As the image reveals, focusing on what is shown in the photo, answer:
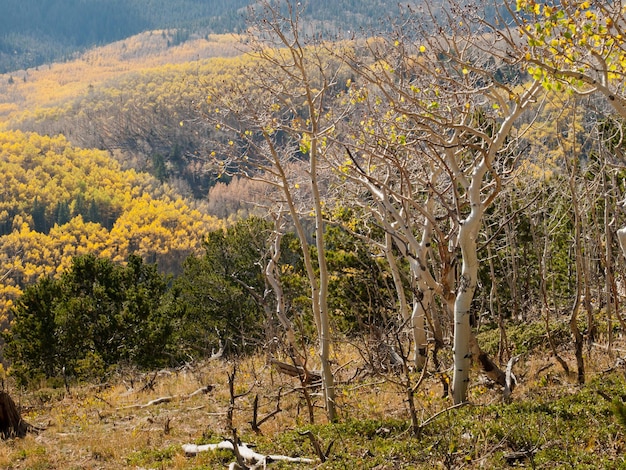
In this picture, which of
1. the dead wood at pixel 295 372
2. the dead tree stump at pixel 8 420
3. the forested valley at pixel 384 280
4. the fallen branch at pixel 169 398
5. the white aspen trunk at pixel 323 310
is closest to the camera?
the forested valley at pixel 384 280

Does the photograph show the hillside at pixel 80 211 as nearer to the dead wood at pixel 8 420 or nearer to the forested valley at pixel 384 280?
the forested valley at pixel 384 280

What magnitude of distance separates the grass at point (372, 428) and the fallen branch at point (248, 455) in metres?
0.11

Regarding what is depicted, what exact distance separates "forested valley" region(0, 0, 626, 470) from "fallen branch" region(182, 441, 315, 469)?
1.3 inches

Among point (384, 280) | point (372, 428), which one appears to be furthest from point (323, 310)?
point (372, 428)

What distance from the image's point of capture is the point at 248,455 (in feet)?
21.6

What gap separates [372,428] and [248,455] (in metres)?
1.30

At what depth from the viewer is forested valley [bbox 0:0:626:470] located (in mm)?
5637

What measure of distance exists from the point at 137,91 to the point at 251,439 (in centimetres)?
18007

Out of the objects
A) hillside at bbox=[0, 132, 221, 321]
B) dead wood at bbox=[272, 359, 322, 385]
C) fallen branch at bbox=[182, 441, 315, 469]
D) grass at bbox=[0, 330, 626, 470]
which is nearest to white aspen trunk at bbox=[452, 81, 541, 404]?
grass at bbox=[0, 330, 626, 470]

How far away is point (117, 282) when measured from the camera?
72.7 ft

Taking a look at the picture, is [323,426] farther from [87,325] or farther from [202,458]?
[87,325]

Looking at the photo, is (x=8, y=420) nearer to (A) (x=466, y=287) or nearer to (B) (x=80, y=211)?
(A) (x=466, y=287)

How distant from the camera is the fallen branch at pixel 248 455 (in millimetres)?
6113

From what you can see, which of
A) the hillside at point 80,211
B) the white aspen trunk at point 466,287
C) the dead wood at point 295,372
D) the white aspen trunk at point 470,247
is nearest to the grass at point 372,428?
the dead wood at point 295,372
